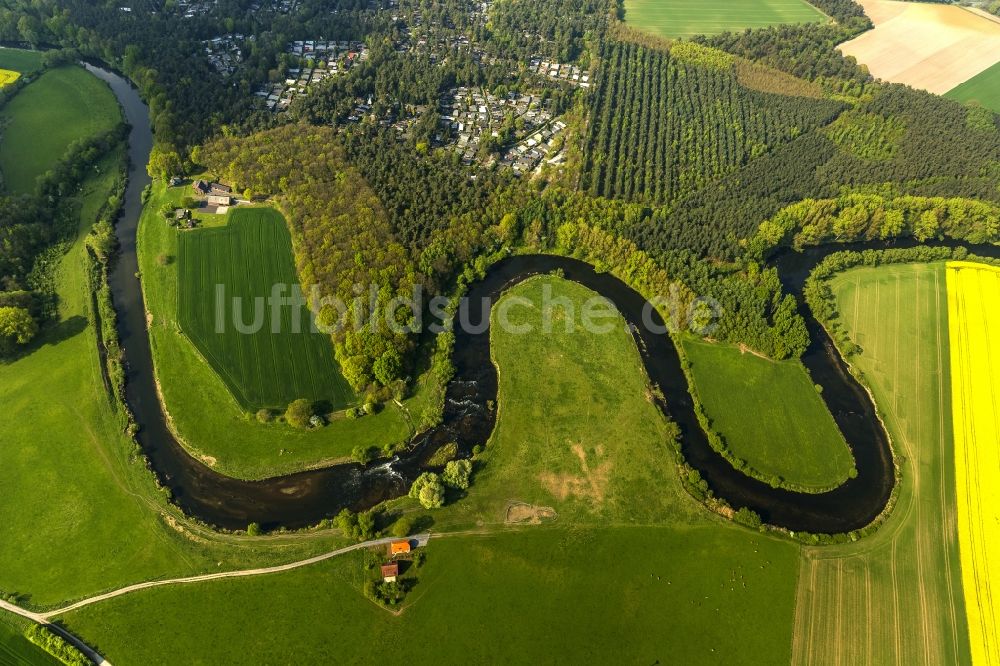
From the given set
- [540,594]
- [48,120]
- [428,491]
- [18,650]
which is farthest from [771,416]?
[48,120]

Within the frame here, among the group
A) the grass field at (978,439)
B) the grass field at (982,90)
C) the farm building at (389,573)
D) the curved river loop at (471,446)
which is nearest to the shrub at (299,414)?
the curved river loop at (471,446)

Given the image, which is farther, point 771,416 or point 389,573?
point 771,416

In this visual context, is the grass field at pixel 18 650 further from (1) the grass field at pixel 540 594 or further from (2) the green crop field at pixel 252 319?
(2) the green crop field at pixel 252 319

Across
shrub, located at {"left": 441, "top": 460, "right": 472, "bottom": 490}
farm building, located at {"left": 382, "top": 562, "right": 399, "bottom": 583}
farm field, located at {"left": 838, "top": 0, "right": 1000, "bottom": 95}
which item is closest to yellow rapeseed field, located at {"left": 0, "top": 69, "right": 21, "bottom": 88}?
shrub, located at {"left": 441, "top": 460, "right": 472, "bottom": 490}

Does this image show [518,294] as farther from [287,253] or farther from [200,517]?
[200,517]

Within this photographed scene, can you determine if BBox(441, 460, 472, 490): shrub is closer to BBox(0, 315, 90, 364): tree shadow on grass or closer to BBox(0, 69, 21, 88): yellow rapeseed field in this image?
BBox(0, 315, 90, 364): tree shadow on grass

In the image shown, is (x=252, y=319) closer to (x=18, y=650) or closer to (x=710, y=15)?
(x=18, y=650)

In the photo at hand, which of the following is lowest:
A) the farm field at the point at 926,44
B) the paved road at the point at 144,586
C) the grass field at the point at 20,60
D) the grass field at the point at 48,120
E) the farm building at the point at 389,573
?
the paved road at the point at 144,586
